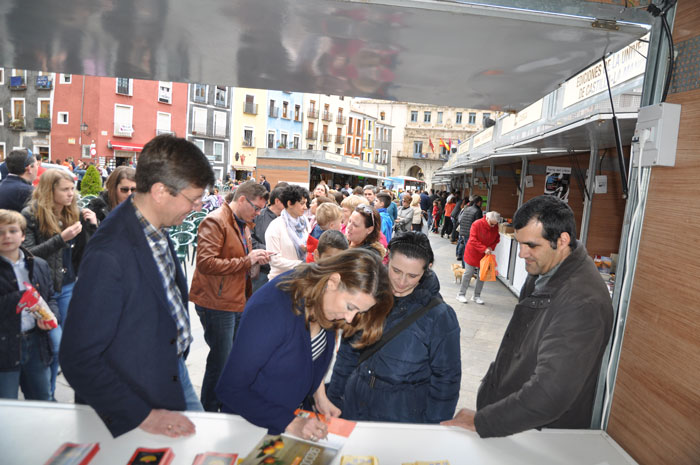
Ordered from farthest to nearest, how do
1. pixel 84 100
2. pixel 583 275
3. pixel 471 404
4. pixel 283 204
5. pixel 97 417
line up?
pixel 84 100
pixel 283 204
pixel 471 404
pixel 583 275
pixel 97 417

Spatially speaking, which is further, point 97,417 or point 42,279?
point 42,279

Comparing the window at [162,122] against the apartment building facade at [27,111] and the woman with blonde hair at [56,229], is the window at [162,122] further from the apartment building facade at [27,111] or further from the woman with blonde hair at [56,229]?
the woman with blonde hair at [56,229]

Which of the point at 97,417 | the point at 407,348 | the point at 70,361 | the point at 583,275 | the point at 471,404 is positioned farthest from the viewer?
the point at 471,404

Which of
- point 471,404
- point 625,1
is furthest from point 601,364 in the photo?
point 471,404

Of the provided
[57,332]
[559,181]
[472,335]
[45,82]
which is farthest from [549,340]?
[45,82]

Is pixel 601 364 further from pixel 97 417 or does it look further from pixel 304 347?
pixel 97 417

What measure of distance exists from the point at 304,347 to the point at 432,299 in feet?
2.55

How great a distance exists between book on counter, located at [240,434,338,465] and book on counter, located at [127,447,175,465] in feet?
0.81

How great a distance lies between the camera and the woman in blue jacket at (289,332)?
162 centimetres

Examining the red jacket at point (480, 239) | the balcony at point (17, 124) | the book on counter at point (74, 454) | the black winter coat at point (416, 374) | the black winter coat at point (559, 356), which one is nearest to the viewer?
the book on counter at point (74, 454)

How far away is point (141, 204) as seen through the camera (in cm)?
167


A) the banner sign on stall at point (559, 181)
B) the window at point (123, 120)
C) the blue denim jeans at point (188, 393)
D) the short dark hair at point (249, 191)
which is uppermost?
the window at point (123, 120)

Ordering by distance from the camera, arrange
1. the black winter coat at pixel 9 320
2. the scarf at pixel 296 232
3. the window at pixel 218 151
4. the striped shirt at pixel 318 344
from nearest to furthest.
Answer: the striped shirt at pixel 318 344, the black winter coat at pixel 9 320, the scarf at pixel 296 232, the window at pixel 218 151

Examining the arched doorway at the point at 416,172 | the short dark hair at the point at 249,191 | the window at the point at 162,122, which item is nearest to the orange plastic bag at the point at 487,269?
the short dark hair at the point at 249,191
